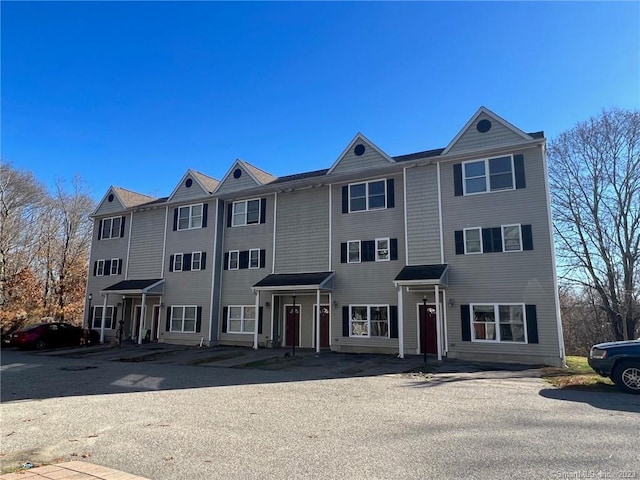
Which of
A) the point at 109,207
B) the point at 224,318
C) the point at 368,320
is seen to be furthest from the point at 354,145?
the point at 109,207

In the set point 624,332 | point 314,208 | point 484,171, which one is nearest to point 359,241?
point 314,208

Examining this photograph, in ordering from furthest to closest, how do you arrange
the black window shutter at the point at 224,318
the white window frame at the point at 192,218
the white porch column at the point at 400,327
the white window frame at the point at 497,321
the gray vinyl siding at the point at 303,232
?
the white window frame at the point at 192,218
the black window shutter at the point at 224,318
the gray vinyl siding at the point at 303,232
the white porch column at the point at 400,327
the white window frame at the point at 497,321

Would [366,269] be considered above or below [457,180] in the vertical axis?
below

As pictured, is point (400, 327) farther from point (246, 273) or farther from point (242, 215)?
point (242, 215)

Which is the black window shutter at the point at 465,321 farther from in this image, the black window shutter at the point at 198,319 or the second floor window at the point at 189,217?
the second floor window at the point at 189,217

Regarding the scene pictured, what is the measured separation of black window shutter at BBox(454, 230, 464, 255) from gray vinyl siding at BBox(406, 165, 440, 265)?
0.77 m

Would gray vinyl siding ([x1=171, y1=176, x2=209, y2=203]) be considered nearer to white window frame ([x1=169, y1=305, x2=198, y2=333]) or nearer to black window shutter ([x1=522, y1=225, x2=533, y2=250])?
white window frame ([x1=169, y1=305, x2=198, y2=333])

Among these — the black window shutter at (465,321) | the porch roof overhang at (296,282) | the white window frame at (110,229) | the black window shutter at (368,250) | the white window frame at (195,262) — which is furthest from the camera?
the white window frame at (110,229)

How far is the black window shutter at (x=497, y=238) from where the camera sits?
16.6m

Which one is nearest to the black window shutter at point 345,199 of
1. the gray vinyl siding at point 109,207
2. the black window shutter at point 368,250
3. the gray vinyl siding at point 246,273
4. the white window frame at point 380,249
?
the black window shutter at point 368,250

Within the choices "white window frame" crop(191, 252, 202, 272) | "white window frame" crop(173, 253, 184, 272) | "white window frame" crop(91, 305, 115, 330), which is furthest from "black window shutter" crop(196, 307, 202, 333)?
"white window frame" crop(91, 305, 115, 330)

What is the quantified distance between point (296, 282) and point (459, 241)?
24.7ft

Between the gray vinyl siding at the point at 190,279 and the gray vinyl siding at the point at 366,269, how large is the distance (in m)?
7.58

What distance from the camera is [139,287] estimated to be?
2411 centimetres
